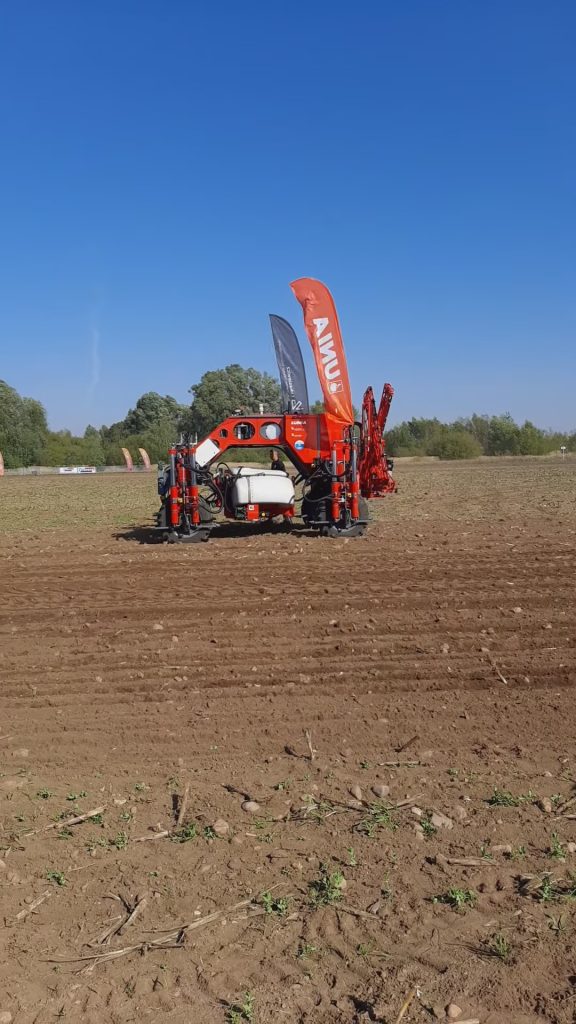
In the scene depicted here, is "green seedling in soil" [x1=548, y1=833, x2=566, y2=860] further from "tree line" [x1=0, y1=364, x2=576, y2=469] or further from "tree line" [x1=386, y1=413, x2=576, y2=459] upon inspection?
"tree line" [x1=386, y1=413, x2=576, y2=459]

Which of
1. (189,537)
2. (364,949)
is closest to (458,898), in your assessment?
(364,949)

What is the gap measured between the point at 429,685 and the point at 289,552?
6.70 metres

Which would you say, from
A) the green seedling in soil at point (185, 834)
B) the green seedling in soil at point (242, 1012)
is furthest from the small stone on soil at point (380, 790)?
the green seedling in soil at point (242, 1012)

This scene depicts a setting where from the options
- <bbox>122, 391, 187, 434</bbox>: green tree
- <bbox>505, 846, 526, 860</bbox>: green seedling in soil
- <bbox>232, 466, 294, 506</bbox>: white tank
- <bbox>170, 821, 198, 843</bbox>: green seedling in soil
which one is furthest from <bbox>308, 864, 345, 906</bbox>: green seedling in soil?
<bbox>122, 391, 187, 434</bbox>: green tree

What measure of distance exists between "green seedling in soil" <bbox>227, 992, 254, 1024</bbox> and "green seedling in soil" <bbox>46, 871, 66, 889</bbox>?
118 cm

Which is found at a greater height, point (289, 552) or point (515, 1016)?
point (289, 552)

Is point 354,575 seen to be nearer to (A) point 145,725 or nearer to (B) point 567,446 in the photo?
(A) point 145,725

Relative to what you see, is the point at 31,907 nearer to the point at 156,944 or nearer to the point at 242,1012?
the point at 156,944

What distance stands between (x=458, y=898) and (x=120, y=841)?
1.71 meters

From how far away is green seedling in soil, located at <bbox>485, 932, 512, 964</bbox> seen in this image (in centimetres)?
323

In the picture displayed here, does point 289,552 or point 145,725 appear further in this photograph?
point 289,552

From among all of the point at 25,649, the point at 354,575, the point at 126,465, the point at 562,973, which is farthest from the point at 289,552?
the point at 126,465

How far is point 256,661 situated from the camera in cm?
715

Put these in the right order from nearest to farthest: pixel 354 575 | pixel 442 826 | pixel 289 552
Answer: pixel 442 826 < pixel 354 575 < pixel 289 552
